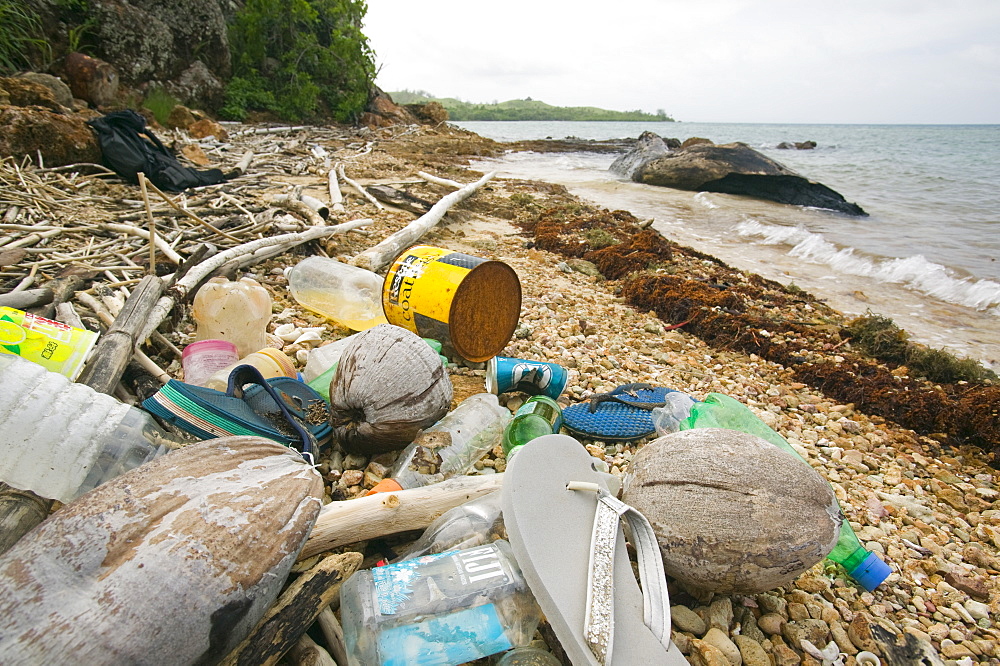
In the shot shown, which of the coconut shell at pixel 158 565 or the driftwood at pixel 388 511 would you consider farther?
the driftwood at pixel 388 511

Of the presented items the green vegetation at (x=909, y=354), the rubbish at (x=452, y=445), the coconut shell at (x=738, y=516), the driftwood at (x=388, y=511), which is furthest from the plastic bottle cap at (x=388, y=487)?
the green vegetation at (x=909, y=354)

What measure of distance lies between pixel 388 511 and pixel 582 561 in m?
0.71

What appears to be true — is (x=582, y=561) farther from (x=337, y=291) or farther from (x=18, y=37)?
(x=18, y=37)

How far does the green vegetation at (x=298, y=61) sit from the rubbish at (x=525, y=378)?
20604 millimetres

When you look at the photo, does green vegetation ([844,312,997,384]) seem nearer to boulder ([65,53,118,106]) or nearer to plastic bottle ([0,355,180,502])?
plastic bottle ([0,355,180,502])

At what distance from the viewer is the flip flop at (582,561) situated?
1406 millimetres

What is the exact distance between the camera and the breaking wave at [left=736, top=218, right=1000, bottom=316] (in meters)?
7.02

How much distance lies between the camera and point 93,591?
40.4 inches

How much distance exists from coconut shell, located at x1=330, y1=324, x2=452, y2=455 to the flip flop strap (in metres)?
0.92

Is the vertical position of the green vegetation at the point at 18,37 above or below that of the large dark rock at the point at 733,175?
above


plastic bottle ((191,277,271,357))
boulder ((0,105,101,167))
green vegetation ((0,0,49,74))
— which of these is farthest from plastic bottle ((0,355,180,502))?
green vegetation ((0,0,49,74))

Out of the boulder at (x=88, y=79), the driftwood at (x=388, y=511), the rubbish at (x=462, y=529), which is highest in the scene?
the boulder at (x=88, y=79)

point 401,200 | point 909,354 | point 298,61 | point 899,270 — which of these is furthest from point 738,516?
point 298,61

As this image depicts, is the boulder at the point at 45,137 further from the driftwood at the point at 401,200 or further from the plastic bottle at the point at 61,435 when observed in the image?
the plastic bottle at the point at 61,435
